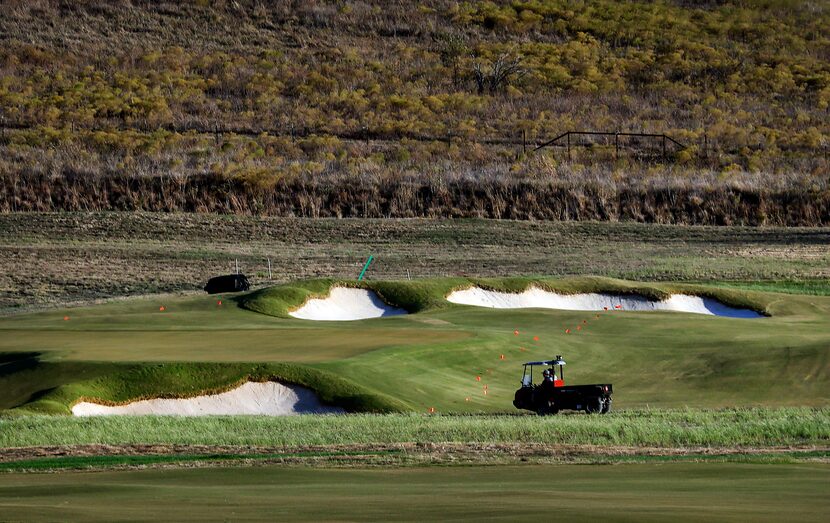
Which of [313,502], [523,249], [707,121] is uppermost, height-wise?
[707,121]

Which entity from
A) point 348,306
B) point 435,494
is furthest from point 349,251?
point 435,494

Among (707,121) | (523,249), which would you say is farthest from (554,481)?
(707,121)

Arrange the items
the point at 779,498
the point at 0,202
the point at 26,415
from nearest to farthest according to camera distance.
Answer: the point at 779,498 → the point at 26,415 → the point at 0,202

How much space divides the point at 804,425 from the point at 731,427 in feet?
3.60

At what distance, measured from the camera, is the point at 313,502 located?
535 inches

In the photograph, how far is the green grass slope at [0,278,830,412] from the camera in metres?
26.2

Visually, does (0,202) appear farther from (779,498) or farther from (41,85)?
(779,498)

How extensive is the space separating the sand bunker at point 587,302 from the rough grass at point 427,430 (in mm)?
15997

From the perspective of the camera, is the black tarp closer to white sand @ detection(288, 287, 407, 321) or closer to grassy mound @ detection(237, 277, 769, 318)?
grassy mound @ detection(237, 277, 769, 318)

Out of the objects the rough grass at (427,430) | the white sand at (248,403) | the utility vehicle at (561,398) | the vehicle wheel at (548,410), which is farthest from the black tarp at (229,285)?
the rough grass at (427,430)

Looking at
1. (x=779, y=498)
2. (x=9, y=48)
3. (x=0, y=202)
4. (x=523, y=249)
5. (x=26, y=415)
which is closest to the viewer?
(x=779, y=498)

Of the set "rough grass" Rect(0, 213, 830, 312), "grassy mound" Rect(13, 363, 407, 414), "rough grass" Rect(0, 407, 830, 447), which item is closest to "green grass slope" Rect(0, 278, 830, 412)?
"grassy mound" Rect(13, 363, 407, 414)

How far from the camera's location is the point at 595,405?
979 inches

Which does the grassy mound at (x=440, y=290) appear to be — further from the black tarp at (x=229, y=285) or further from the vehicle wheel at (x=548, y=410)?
the vehicle wheel at (x=548, y=410)
